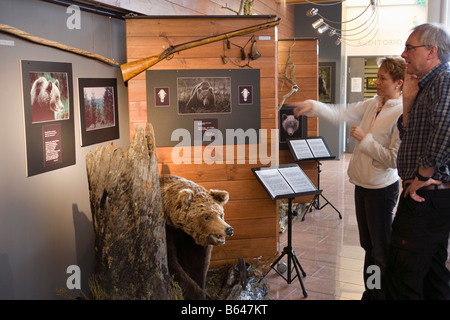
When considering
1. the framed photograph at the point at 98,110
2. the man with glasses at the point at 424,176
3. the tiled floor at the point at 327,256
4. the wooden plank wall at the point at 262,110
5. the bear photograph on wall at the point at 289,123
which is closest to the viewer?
the man with glasses at the point at 424,176

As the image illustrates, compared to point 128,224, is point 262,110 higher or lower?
A: higher

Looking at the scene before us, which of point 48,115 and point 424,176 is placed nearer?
point 424,176

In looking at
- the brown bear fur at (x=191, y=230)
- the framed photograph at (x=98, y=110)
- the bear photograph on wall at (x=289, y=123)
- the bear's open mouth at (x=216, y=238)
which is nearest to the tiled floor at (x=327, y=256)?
the brown bear fur at (x=191, y=230)

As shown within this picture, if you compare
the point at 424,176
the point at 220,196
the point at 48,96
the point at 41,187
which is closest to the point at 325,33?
the point at 220,196

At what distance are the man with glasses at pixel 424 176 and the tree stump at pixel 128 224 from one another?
140cm

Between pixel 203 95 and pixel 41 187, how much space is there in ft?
4.88

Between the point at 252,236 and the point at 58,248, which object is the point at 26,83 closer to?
the point at 58,248

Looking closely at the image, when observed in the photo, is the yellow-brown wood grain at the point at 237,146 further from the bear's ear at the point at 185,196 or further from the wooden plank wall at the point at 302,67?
the wooden plank wall at the point at 302,67

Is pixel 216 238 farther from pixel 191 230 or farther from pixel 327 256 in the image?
pixel 327 256

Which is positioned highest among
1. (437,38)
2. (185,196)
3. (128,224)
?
(437,38)

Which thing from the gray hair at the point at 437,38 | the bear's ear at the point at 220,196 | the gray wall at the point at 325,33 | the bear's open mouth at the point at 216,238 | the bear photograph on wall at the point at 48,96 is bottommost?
the bear's open mouth at the point at 216,238

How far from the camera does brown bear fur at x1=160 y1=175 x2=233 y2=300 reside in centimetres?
324

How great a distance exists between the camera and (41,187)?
3.26m

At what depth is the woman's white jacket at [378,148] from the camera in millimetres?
3213
